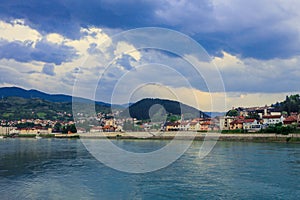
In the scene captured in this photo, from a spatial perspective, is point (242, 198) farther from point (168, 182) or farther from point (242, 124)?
point (242, 124)

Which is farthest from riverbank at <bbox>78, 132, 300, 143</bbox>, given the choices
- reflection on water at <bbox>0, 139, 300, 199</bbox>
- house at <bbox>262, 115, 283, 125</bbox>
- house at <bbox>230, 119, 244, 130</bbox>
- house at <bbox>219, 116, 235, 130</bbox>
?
reflection on water at <bbox>0, 139, 300, 199</bbox>

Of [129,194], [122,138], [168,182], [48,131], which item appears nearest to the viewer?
[129,194]

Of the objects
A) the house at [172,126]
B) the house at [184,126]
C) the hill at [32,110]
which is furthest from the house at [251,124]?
the hill at [32,110]

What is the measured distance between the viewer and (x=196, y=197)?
636cm

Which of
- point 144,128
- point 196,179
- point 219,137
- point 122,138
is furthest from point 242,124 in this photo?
point 196,179

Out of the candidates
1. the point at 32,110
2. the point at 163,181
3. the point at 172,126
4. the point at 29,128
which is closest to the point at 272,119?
the point at 172,126

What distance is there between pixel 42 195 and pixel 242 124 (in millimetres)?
26439

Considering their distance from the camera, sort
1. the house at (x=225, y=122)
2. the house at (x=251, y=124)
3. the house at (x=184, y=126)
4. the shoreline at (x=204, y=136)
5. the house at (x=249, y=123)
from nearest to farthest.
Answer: the shoreline at (x=204, y=136)
the house at (x=251, y=124)
the house at (x=249, y=123)
the house at (x=184, y=126)
the house at (x=225, y=122)

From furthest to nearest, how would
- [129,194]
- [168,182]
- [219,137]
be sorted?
[219,137]
[168,182]
[129,194]

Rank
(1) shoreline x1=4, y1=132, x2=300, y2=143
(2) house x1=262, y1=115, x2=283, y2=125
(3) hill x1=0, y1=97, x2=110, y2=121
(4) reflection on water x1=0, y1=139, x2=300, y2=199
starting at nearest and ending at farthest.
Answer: (4) reflection on water x1=0, y1=139, x2=300, y2=199, (1) shoreline x1=4, y1=132, x2=300, y2=143, (2) house x1=262, y1=115, x2=283, y2=125, (3) hill x1=0, y1=97, x2=110, y2=121

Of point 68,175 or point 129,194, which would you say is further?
point 68,175

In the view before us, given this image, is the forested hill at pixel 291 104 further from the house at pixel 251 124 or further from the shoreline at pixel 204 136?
the shoreline at pixel 204 136

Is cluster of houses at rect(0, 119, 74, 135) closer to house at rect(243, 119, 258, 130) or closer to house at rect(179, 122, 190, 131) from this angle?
house at rect(179, 122, 190, 131)

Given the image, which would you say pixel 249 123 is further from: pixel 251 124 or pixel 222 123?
pixel 222 123
